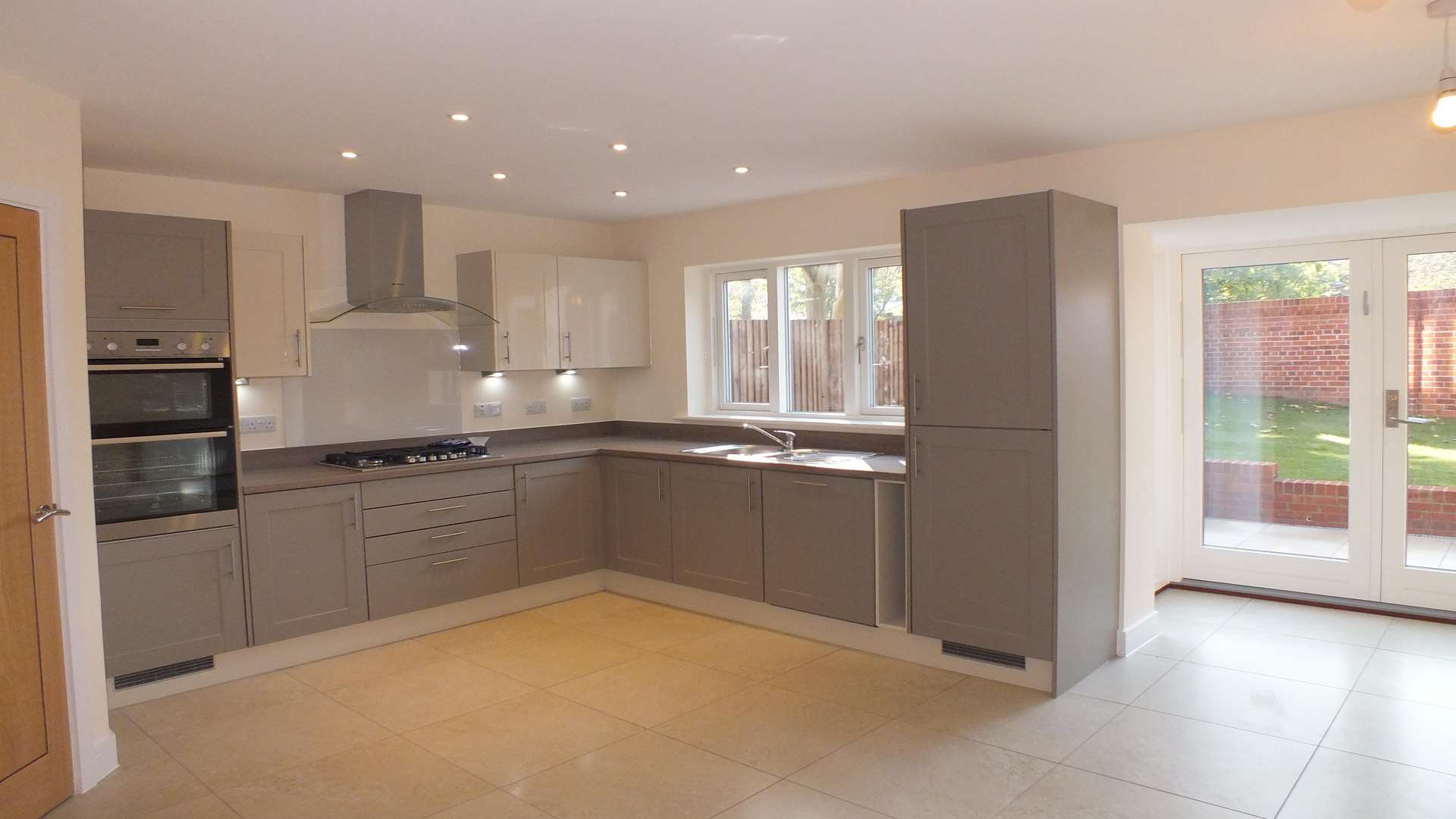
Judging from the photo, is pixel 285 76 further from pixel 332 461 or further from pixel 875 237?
pixel 875 237

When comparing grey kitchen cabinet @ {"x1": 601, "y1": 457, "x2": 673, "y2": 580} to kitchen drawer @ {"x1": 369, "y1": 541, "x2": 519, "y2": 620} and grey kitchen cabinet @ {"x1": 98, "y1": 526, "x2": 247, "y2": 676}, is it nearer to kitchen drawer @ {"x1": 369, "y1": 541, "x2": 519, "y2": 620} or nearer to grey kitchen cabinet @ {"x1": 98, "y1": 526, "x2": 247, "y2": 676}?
kitchen drawer @ {"x1": 369, "y1": 541, "x2": 519, "y2": 620}

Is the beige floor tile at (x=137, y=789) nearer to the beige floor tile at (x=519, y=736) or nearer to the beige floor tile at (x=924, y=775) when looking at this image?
the beige floor tile at (x=519, y=736)

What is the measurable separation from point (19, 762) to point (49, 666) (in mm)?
310

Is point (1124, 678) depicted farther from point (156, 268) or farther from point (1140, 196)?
point (156, 268)

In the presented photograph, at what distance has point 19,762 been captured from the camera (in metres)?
2.85

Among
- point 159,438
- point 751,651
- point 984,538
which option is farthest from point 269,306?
point 984,538

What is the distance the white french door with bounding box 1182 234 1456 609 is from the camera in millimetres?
4527

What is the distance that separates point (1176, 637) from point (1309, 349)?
5.80ft

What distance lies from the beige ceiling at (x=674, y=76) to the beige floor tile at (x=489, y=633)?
238 centimetres

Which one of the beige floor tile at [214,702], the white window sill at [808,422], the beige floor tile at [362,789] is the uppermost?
the white window sill at [808,422]

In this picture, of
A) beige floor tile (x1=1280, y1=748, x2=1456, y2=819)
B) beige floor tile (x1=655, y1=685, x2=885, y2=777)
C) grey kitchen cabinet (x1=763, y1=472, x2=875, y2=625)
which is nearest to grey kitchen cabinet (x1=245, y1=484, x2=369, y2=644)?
beige floor tile (x1=655, y1=685, x2=885, y2=777)

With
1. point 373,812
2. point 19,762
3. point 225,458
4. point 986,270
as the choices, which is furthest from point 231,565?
point 986,270

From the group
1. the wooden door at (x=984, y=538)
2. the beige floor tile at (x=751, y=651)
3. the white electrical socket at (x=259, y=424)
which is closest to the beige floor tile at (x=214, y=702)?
the white electrical socket at (x=259, y=424)

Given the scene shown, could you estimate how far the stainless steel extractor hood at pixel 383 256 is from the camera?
16.0ft
